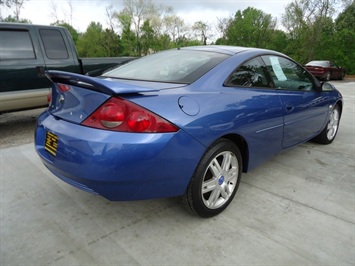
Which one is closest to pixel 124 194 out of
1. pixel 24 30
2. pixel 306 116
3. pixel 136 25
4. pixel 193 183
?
pixel 193 183

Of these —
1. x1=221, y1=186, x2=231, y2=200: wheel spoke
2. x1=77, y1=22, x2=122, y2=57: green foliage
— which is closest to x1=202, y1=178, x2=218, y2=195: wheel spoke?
x1=221, y1=186, x2=231, y2=200: wheel spoke

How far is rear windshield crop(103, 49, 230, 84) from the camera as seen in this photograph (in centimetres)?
217

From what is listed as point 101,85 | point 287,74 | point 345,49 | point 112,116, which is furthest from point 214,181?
point 345,49

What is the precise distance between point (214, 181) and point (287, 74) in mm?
1732

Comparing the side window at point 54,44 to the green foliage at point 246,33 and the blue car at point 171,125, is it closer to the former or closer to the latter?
the blue car at point 171,125

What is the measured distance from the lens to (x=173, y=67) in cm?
238

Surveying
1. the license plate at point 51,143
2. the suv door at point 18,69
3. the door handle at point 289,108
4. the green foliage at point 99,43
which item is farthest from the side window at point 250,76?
the green foliage at point 99,43

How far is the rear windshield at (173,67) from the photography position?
2.17 meters

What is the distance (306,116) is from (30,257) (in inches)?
121

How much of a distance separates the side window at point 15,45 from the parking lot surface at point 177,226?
2.29 m

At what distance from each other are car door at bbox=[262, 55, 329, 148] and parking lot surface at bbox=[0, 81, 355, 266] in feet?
1.94

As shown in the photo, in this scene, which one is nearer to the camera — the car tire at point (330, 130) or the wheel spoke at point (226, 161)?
the wheel spoke at point (226, 161)

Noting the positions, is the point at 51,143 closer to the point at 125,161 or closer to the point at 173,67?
the point at 125,161

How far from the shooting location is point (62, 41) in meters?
4.96
